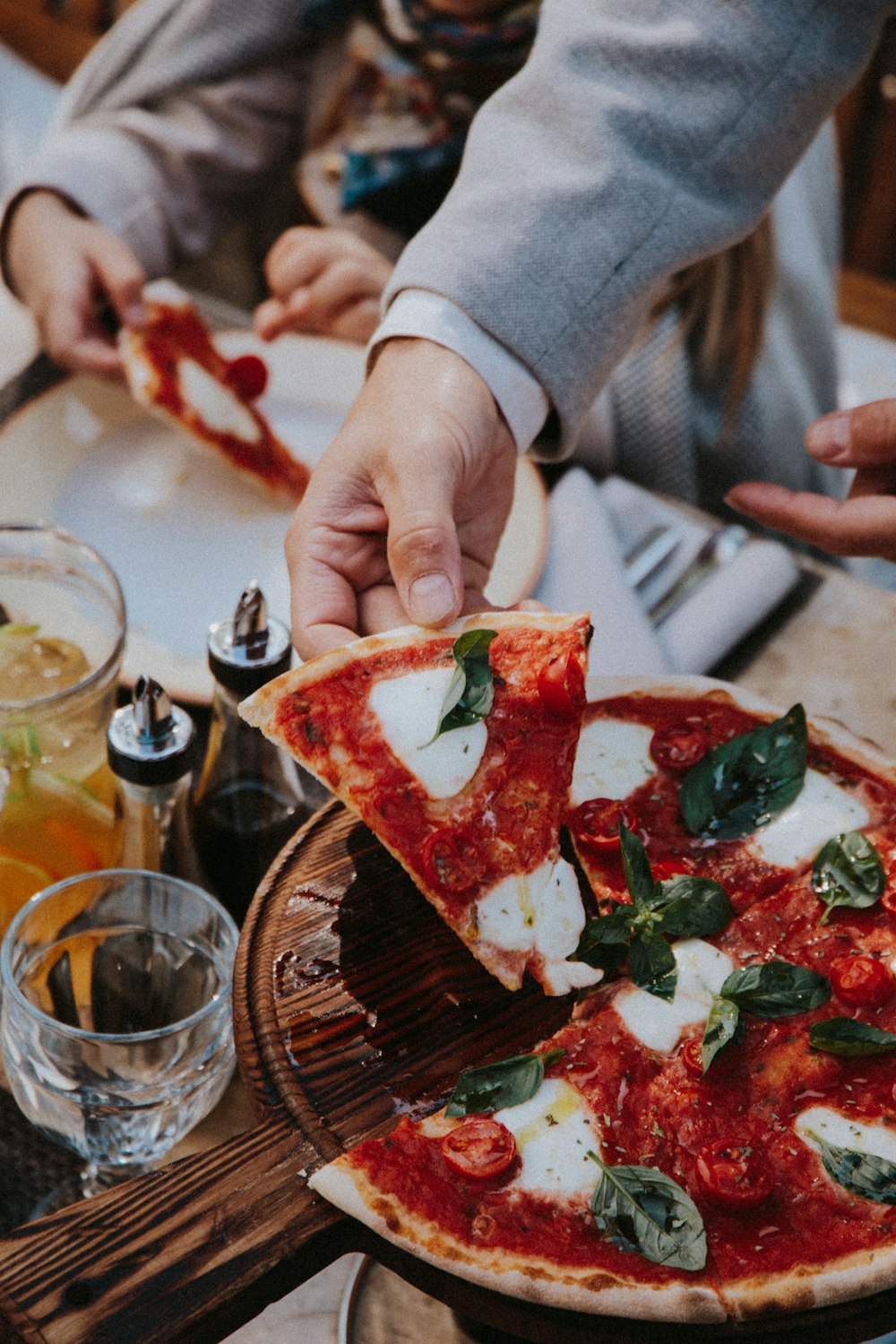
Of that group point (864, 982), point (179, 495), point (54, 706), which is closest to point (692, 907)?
point (864, 982)

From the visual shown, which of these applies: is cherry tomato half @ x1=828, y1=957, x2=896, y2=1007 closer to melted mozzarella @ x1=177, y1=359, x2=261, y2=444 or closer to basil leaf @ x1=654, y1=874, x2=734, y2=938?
basil leaf @ x1=654, y1=874, x2=734, y2=938

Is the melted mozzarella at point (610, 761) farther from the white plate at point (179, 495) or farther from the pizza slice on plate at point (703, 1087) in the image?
the white plate at point (179, 495)

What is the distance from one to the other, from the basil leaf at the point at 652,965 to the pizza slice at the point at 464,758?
51 mm

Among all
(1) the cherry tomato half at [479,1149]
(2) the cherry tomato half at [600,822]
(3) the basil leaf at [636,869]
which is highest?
(3) the basil leaf at [636,869]

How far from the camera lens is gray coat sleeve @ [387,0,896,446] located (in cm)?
161

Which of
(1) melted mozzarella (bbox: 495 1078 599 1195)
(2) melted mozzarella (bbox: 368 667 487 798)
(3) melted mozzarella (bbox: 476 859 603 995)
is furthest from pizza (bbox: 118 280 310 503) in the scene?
(1) melted mozzarella (bbox: 495 1078 599 1195)

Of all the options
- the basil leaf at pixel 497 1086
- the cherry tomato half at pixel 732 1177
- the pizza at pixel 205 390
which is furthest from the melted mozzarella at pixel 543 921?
the pizza at pixel 205 390

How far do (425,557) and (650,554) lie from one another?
2.91 ft

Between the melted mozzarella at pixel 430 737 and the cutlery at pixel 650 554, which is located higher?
the melted mozzarella at pixel 430 737

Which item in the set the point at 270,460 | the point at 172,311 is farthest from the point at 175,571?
the point at 172,311

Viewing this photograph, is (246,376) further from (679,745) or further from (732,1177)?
(732,1177)

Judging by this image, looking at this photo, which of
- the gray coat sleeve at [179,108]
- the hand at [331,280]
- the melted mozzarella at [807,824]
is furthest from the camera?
the gray coat sleeve at [179,108]

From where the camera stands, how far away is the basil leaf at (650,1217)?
1071 millimetres

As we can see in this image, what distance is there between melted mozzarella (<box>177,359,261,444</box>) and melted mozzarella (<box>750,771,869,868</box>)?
3.93 feet
